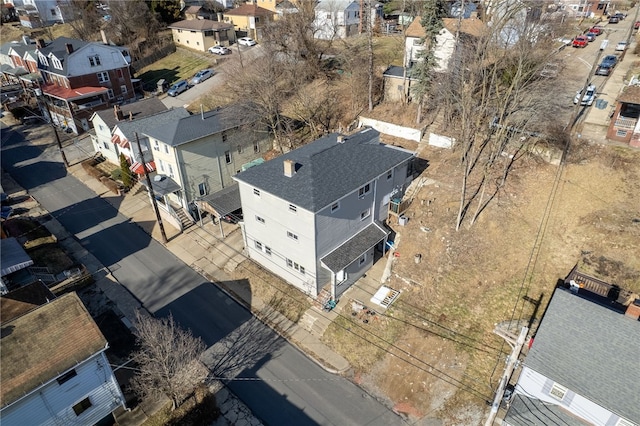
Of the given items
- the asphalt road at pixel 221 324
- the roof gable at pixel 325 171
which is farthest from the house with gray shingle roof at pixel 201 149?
the roof gable at pixel 325 171

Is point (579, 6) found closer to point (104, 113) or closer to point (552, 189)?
point (552, 189)

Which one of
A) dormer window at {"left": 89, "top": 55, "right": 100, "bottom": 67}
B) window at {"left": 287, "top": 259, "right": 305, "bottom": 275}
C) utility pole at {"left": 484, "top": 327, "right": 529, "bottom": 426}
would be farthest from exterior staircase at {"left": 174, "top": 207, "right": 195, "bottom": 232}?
dormer window at {"left": 89, "top": 55, "right": 100, "bottom": 67}

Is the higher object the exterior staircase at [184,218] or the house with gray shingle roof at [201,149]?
the house with gray shingle roof at [201,149]

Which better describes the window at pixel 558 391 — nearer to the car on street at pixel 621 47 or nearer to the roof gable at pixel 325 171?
the roof gable at pixel 325 171

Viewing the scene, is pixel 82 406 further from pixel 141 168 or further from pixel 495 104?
pixel 495 104

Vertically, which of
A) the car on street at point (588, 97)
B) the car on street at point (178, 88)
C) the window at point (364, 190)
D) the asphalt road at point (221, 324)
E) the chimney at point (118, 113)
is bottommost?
the asphalt road at point (221, 324)

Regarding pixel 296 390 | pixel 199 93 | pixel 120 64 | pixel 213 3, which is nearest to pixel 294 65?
pixel 199 93

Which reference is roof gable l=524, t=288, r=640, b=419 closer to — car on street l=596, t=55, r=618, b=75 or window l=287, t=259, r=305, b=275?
window l=287, t=259, r=305, b=275
